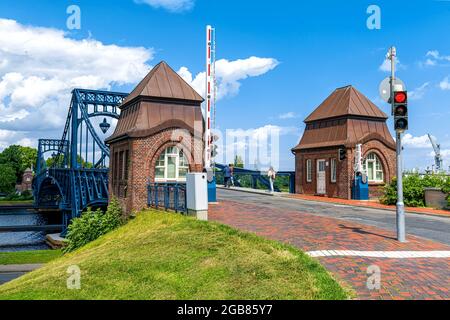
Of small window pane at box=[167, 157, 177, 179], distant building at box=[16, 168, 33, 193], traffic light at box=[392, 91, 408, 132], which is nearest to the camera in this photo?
traffic light at box=[392, 91, 408, 132]

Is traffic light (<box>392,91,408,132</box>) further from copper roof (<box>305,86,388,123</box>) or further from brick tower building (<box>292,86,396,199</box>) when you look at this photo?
copper roof (<box>305,86,388,123</box>)

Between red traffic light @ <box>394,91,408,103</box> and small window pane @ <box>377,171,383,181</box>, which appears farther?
small window pane @ <box>377,171,383,181</box>

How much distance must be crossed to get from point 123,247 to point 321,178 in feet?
59.5

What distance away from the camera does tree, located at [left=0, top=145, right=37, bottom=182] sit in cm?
11075

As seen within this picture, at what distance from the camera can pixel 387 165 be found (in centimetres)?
2459

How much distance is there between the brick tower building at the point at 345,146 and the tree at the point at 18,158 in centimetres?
10266

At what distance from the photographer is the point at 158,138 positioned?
17.6 meters

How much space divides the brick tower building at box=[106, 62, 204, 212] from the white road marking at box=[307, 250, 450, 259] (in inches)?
419

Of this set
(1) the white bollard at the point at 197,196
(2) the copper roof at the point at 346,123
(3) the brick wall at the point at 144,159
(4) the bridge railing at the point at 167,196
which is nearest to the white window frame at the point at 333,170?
(2) the copper roof at the point at 346,123

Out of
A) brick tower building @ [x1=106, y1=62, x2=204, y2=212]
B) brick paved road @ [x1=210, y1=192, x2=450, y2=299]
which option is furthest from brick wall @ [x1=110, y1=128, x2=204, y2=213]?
brick paved road @ [x1=210, y1=192, x2=450, y2=299]

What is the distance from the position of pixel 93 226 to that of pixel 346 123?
15.6 metres

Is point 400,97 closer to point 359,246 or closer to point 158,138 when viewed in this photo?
point 359,246

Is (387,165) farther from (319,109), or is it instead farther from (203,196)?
(203,196)

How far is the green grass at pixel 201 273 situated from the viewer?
19.4 ft
